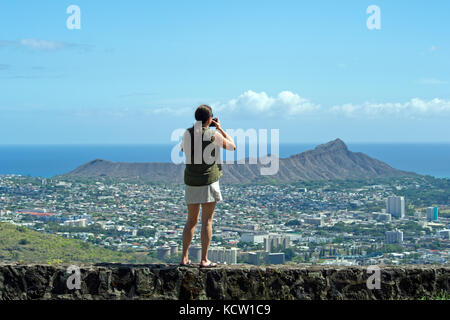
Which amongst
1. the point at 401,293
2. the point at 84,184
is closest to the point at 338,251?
the point at 401,293

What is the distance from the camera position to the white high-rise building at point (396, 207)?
1332 inches

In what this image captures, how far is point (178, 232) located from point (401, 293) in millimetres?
20451

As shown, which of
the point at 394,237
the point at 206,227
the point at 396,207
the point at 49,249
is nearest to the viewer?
the point at 206,227

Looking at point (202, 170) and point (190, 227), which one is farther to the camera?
point (190, 227)

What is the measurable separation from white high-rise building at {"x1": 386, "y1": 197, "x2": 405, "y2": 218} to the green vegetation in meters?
19.4

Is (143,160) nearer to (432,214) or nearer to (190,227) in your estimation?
(432,214)

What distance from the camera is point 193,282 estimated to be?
4621 mm

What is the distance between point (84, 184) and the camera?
147 feet

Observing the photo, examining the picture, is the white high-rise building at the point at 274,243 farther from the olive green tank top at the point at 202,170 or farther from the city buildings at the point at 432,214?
the olive green tank top at the point at 202,170

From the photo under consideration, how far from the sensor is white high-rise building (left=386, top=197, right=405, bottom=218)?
111 ft

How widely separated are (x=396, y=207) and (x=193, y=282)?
103ft

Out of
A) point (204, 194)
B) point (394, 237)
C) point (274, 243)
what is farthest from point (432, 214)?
point (204, 194)

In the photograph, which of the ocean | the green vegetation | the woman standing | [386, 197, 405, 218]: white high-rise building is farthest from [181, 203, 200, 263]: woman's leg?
the ocean
